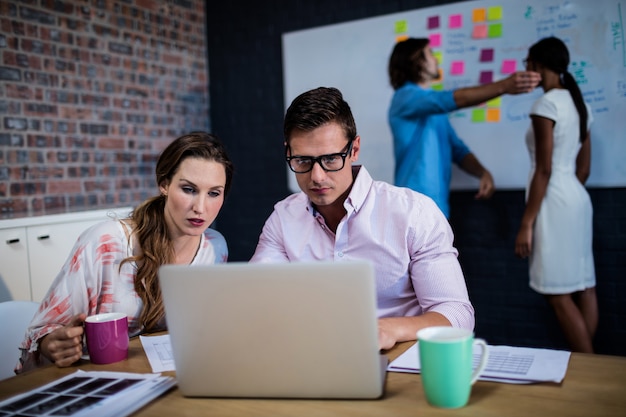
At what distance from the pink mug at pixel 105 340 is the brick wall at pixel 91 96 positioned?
6.59 ft

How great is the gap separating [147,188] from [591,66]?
2.72 metres

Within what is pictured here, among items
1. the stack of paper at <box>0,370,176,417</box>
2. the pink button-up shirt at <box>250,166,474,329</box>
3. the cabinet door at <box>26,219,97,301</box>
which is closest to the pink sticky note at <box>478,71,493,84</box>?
the pink button-up shirt at <box>250,166,474,329</box>

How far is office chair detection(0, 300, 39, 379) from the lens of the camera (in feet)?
5.14

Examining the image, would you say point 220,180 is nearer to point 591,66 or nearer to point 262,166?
point 591,66

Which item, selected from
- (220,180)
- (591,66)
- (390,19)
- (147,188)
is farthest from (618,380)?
(147,188)

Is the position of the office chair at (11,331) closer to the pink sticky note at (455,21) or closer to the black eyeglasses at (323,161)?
the black eyeglasses at (323,161)

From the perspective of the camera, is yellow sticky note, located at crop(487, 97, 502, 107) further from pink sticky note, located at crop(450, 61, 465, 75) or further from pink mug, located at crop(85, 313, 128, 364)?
pink mug, located at crop(85, 313, 128, 364)

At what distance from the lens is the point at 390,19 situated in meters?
3.50

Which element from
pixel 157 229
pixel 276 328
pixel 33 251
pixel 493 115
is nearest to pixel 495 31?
pixel 493 115

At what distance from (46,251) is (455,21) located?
2.47 m

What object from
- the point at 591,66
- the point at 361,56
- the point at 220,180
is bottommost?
the point at 220,180

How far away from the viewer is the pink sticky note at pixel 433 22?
10.9ft

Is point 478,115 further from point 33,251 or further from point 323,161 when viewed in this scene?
point 33,251

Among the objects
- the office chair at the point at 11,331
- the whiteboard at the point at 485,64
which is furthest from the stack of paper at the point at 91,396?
the whiteboard at the point at 485,64
